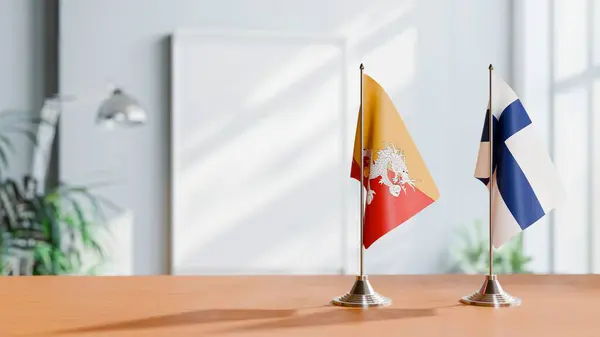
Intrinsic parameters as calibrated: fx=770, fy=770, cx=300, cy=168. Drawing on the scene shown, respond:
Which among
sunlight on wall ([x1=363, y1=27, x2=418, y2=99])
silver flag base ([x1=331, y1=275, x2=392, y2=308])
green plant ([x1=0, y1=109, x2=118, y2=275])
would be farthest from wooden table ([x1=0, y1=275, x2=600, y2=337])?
sunlight on wall ([x1=363, y1=27, x2=418, y2=99])

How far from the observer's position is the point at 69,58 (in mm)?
4617

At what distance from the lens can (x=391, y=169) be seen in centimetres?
145

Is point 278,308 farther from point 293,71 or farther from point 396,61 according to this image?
point 396,61

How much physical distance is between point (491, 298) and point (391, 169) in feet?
0.98

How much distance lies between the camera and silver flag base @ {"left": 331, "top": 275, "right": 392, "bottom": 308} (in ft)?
4.55

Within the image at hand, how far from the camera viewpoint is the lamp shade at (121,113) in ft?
13.2

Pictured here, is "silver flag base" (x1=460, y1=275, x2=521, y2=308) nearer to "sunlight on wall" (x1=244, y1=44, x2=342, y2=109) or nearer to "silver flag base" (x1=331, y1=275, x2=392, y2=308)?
"silver flag base" (x1=331, y1=275, x2=392, y2=308)

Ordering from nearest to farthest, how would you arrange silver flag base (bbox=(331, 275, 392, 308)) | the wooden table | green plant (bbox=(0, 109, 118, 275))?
the wooden table → silver flag base (bbox=(331, 275, 392, 308)) → green plant (bbox=(0, 109, 118, 275))

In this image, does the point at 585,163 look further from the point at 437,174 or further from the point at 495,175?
the point at 495,175

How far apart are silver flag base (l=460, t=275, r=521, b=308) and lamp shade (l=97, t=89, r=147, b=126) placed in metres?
2.88

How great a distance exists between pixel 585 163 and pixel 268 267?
1981mm

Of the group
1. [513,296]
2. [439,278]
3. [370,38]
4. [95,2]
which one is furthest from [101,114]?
[513,296]

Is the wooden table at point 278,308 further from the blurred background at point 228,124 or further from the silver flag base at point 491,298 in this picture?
the blurred background at point 228,124

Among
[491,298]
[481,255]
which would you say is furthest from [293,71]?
[491,298]
